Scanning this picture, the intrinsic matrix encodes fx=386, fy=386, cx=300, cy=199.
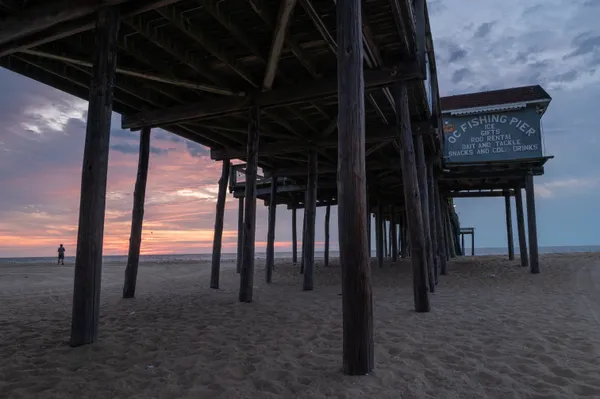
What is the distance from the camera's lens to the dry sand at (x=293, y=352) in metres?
3.52

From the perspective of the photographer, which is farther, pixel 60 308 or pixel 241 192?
pixel 241 192

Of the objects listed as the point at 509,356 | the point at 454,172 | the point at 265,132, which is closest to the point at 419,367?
the point at 509,356

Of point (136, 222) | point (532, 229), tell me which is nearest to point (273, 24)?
point (136, 222)

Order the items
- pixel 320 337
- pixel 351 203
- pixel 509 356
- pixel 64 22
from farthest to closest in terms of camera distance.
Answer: pixel 64 22 < pixel 320 337 < pixel 509 356 < pixel 351 203

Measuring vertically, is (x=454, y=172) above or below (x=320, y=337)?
above

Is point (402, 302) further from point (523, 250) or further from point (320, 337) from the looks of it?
point (523, 250)

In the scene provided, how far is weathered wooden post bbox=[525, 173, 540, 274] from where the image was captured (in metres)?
15.1

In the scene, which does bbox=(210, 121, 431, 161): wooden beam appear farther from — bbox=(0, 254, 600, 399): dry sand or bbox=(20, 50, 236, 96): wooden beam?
bbox=(0, 254, 600, 399): dry sand

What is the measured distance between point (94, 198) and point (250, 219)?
413cm

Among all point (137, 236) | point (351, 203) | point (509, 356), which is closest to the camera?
point (351, 203)

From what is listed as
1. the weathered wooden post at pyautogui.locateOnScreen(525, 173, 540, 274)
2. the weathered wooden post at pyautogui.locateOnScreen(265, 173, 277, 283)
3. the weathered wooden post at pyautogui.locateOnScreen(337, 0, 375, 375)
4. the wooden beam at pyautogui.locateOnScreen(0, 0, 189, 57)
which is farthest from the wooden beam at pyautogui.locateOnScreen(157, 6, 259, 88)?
the weathered wooden post at pyautogui.locateOnScreen(525, 173, 540, 274)

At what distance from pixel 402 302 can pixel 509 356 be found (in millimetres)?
4139

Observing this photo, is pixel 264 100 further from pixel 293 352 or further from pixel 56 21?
pixel 293 352

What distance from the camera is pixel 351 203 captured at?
3.96 meters
